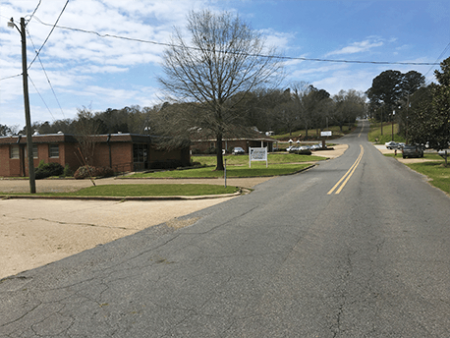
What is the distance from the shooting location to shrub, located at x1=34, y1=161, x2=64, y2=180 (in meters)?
29.3

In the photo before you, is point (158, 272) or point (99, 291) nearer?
point (99, 291)

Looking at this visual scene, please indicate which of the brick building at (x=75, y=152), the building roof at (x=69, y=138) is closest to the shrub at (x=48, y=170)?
the brick building at (x=75, y=152)

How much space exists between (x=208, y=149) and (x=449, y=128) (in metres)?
37.7

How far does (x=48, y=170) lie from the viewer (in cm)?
2986

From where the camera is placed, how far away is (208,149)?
58.6 metres

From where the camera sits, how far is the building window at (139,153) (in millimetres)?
33531

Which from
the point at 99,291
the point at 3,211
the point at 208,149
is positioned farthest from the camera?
the point at 208,149

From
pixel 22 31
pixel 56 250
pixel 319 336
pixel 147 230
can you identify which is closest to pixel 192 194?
pixel 147 230

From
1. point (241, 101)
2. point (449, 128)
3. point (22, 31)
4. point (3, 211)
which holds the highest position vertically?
point (22, 31)

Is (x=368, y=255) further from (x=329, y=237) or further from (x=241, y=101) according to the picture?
(x=241, y=101)

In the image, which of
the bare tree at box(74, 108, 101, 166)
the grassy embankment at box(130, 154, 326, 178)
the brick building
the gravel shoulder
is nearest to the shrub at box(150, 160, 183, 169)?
the brick building

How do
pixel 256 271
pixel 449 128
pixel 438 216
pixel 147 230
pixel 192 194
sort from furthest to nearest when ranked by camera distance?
pixel 449 128 → pixel 192 194 → pixel 438 216 → pixel 147 230 → pixel 256 271

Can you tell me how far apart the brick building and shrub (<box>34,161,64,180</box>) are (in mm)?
1099

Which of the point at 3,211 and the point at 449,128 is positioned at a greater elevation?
the point at 449,128
